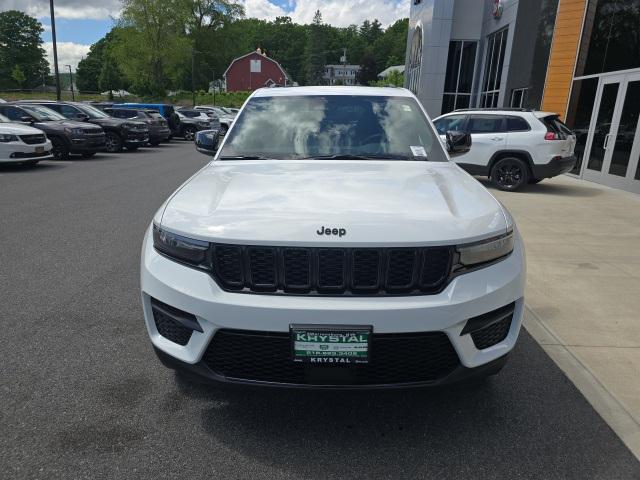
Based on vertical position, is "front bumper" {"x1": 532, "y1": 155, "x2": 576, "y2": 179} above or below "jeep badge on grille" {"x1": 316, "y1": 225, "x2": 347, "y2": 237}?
below

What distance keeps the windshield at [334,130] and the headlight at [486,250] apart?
118 cm

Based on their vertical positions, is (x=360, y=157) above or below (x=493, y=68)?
below

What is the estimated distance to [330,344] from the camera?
6.87 feet

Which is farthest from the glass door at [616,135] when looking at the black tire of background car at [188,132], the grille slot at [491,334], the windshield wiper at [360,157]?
the black tire of background car at [188,132]

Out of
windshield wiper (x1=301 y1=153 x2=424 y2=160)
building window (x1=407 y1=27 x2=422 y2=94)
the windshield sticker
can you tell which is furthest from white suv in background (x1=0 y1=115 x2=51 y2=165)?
building window (x1=407 y1=27 x2=422 y2=94)

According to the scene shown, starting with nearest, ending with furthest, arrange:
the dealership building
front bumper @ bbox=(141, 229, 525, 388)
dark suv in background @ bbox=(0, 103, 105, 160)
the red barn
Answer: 1. front bumper @ bbox=(141, 229, 525, 388)
2. the dealership building
3. dark suv in background @ bbox=(0, 103, 105, 160)
4. the red barn

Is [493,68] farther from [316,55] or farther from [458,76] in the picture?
[316,55]

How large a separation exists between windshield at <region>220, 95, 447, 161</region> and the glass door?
9622 millimetres

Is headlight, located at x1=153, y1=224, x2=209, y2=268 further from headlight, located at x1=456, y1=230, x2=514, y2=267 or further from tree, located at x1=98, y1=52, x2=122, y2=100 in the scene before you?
tree, located at x1=98, y1=52, x2=122, y2=100

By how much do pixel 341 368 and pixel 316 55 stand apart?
433 ft

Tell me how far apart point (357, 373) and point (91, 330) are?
2361 mm

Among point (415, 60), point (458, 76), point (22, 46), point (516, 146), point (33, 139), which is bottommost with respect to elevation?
point (33, 139)

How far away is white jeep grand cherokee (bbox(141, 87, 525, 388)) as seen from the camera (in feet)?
6.91

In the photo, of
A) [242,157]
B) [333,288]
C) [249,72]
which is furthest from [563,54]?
[249,72]
